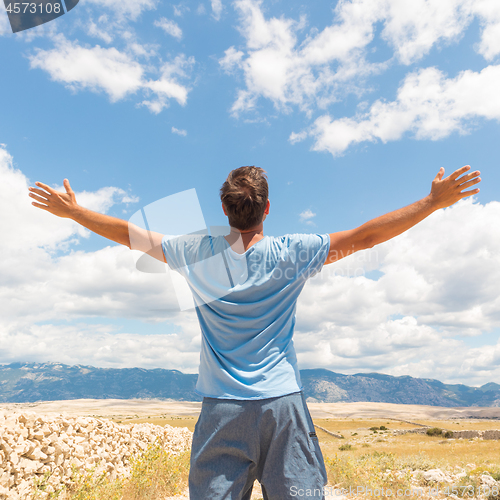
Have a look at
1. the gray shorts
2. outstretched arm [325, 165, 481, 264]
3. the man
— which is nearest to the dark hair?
the man

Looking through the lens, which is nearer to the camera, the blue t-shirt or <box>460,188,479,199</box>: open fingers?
the blue t-shirt

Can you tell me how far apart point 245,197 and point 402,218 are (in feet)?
2.99

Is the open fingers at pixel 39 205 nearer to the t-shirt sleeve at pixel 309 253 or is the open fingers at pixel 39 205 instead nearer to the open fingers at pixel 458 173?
the t-shirt sleeve at pixel 309 253

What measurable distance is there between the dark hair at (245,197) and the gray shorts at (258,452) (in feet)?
3.38

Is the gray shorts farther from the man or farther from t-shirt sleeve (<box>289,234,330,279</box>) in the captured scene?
t-shirt sleeve (<box>289,234,330,279</box>)

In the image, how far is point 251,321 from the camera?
1.96 metres

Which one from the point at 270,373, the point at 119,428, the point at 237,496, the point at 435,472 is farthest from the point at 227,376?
the point at 119,428

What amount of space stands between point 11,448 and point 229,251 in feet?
25.5

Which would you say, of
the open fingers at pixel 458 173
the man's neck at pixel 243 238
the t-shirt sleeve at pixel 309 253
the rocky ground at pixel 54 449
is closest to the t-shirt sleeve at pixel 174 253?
the man's neck at pixel 243 238

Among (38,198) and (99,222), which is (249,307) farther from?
(38,198)

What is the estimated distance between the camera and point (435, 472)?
31.8ft

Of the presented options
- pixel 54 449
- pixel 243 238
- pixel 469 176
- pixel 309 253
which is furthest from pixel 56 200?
pixel 54 449

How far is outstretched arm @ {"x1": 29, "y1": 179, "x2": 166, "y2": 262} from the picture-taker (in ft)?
7.41

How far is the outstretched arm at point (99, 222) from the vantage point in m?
2.26
